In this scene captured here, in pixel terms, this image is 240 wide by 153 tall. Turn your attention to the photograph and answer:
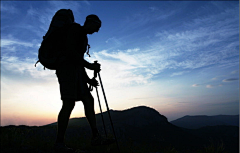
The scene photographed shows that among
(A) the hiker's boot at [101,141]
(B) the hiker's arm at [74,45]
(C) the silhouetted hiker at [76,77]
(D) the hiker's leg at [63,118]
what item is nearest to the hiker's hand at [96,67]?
(C) the silhouetted hiker at [76,77]

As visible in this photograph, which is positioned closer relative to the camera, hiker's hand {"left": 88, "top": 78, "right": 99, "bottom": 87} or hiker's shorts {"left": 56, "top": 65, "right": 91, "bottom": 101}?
hiker's shorts {"left": 56, "top": 65, "right": 91, "bottom": 101}

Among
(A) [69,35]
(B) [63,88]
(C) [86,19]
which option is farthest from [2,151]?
(C) [86,19]

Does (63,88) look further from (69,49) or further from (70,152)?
(70,152)

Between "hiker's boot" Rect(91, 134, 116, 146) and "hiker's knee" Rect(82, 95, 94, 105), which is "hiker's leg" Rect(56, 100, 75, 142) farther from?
"hiker's boot" Rect(91, 134, 116, 146)

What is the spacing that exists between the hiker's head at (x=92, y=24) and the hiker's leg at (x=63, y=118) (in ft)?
5.34

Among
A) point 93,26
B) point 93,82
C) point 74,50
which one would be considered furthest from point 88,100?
point 93,26

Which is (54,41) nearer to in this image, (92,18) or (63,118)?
(92,18)

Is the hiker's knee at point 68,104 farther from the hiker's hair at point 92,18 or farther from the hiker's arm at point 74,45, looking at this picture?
the hiker's hair at point 92,18

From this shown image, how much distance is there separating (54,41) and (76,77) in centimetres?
95

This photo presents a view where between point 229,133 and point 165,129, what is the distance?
13.0 metres

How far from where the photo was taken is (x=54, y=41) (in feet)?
11.7

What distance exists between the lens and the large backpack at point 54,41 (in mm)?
3422

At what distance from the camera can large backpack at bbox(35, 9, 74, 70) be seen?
342 cm

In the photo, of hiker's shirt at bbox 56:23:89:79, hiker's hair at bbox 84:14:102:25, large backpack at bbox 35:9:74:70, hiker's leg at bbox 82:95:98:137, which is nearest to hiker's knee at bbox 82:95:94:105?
hiker's leg at bbox 82:95:98:137
